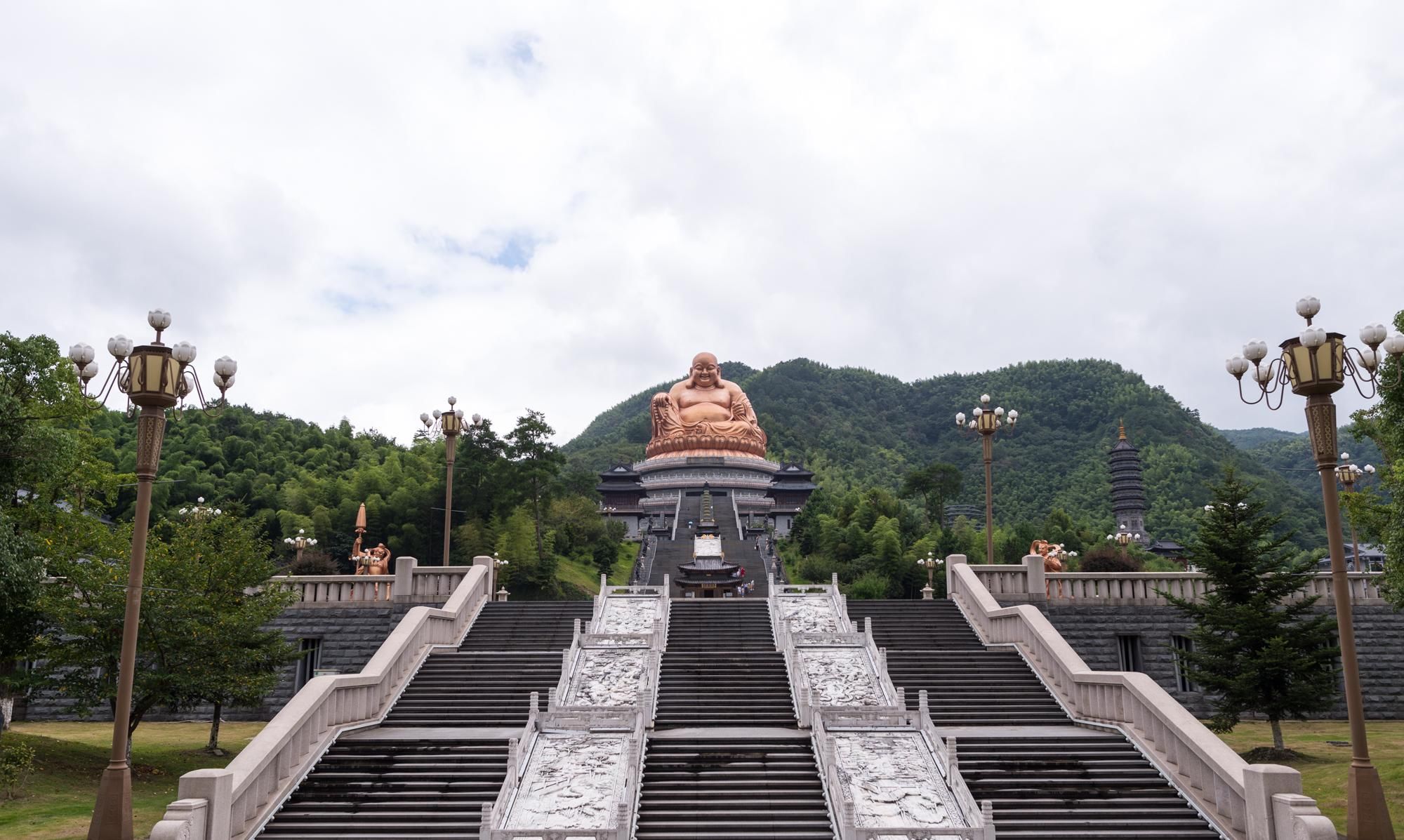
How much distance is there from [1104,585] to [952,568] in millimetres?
3534

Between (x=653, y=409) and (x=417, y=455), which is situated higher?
(x=653, y=409)

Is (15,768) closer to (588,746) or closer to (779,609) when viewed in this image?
(588,746)

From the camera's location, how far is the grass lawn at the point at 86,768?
1396 cm

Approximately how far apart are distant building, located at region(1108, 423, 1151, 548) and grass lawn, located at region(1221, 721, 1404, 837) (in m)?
63.8

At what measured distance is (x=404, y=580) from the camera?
2495cm

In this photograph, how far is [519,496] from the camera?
1799 inches

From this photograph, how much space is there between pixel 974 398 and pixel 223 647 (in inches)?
5088

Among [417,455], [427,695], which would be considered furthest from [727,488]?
[427,695]

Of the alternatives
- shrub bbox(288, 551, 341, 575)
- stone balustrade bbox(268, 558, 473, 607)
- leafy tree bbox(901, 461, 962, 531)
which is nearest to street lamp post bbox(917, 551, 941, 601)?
stone balustrade bbox(268, 558, 473, 607)

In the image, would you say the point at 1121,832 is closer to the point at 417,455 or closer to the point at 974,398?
the point at 417,455

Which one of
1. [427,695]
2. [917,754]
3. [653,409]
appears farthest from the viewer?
[653,409]

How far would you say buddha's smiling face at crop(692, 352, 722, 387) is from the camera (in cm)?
7762

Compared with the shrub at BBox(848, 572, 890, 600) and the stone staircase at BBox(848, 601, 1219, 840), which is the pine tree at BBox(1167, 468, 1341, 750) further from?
the shrub at BBox(848, 572, 890, 600)

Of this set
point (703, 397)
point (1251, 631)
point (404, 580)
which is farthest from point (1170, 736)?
point (703, 397)
